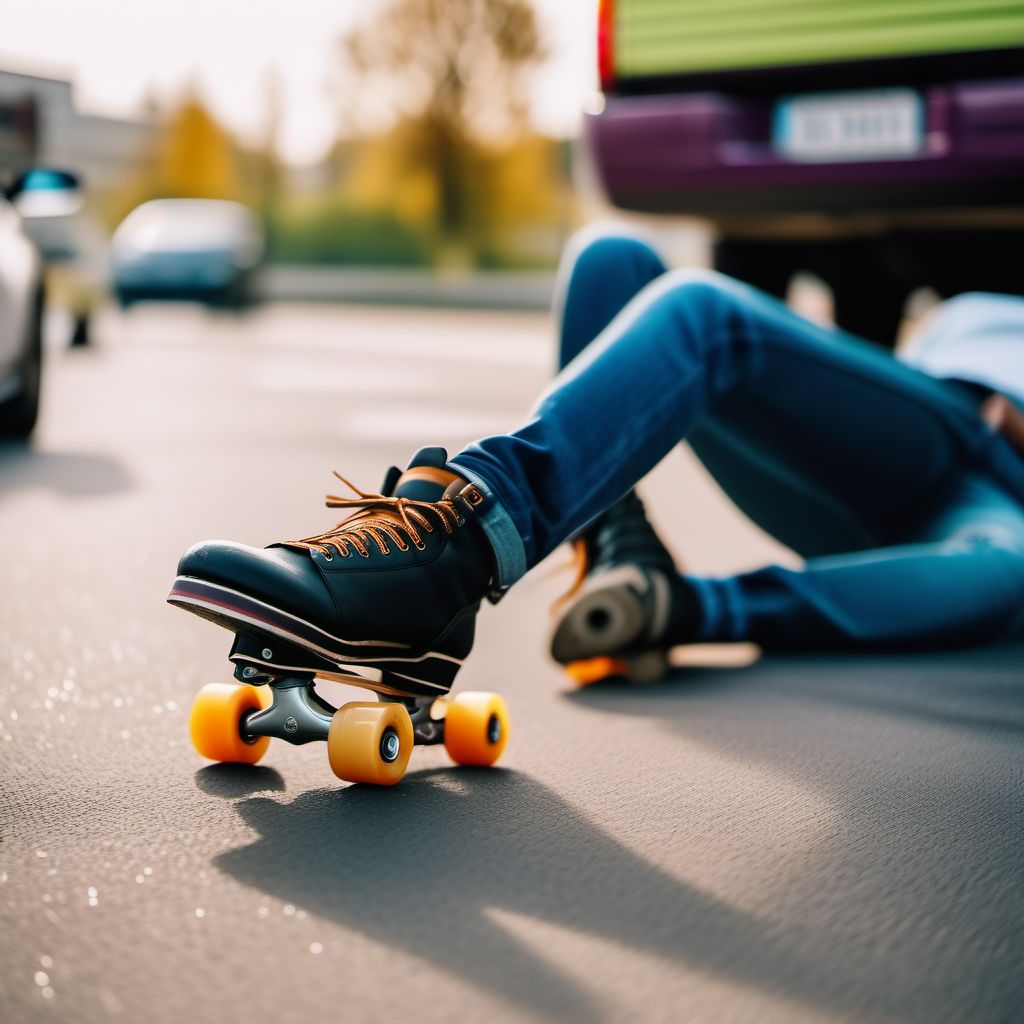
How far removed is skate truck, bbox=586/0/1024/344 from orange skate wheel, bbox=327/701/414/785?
3020mm

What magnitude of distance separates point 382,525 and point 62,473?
9.87ft

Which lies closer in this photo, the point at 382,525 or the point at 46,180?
the point at 382,525

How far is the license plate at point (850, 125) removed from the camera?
4.09 meters

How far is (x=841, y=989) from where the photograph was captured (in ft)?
3.68

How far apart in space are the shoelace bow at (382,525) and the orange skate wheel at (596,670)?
2.10ft

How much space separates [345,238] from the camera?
32.3 meters

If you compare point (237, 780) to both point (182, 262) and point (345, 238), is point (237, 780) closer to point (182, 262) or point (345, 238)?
point (182, 262)

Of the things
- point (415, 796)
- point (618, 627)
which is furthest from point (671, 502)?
point (415, 796)

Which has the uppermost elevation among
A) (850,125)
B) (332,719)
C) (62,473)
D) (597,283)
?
(850,125)

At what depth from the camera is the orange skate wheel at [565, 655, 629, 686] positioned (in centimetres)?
215

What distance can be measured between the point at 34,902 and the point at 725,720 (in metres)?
0.98

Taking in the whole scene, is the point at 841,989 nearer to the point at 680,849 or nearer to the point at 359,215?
the point at 680,849

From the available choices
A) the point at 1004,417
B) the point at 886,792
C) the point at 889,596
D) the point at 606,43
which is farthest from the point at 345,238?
→ the point at 886,792

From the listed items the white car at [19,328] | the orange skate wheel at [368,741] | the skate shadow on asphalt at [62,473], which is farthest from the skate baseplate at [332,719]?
the white car at [19,328]
